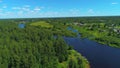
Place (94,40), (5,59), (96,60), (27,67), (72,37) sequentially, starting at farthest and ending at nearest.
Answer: (72,37), (94,40), (96,60), (5,59), (27,67)

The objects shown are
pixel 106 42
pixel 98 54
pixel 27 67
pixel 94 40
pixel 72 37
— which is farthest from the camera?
pixel 72 37

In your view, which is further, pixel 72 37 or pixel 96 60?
pixel 72 37

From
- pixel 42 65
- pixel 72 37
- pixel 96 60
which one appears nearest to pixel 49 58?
pixel 42 65

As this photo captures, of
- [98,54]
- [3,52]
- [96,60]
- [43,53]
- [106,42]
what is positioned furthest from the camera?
[106,42]

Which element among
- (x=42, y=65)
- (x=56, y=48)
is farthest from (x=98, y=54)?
(x=42, y=65)

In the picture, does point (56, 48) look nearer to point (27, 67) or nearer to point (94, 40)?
point (27, 67)

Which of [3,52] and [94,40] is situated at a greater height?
[3,52]

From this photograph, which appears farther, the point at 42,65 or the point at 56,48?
the point at 56,48

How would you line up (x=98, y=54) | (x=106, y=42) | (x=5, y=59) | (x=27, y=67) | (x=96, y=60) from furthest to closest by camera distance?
(x=106, y=42) → (x=98, y=54) → (x=96, y=60) → (x=5, y=59) → (x=27, y=67)

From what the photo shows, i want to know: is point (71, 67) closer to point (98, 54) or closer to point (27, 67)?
point (27, 67)
